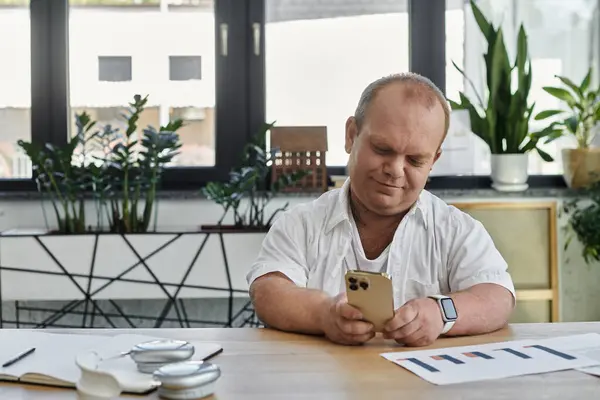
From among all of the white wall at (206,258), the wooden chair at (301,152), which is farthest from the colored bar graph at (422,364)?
the wooden chair at (301,152)

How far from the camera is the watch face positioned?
4.91 feet

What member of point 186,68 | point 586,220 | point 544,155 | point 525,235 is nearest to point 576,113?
point 544,155

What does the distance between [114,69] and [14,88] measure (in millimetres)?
434

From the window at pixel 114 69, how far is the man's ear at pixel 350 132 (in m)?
2.04

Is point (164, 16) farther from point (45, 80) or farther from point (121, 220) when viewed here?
point (121, 220)

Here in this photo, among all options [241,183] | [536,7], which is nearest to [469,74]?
[536,7]

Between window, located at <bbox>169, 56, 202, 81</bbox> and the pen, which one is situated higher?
window, located at <bbox>169, 56, 202, 81</bbox>

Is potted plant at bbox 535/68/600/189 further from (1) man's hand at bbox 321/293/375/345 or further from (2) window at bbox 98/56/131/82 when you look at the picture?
(1) man's hand at bbox 321/293/375/345

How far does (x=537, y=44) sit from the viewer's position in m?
3.74

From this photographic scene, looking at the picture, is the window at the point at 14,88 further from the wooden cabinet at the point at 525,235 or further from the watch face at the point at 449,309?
the watch face at the point at 449,309

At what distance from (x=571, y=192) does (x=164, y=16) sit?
74.1 inches

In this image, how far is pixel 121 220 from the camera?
317 centimetres

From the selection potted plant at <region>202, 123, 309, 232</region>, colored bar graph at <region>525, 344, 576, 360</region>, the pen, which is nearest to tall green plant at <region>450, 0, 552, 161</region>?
potted plant at <region>202, 123, 309, 232</region>

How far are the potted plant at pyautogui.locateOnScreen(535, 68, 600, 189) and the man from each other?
1.92 metres
